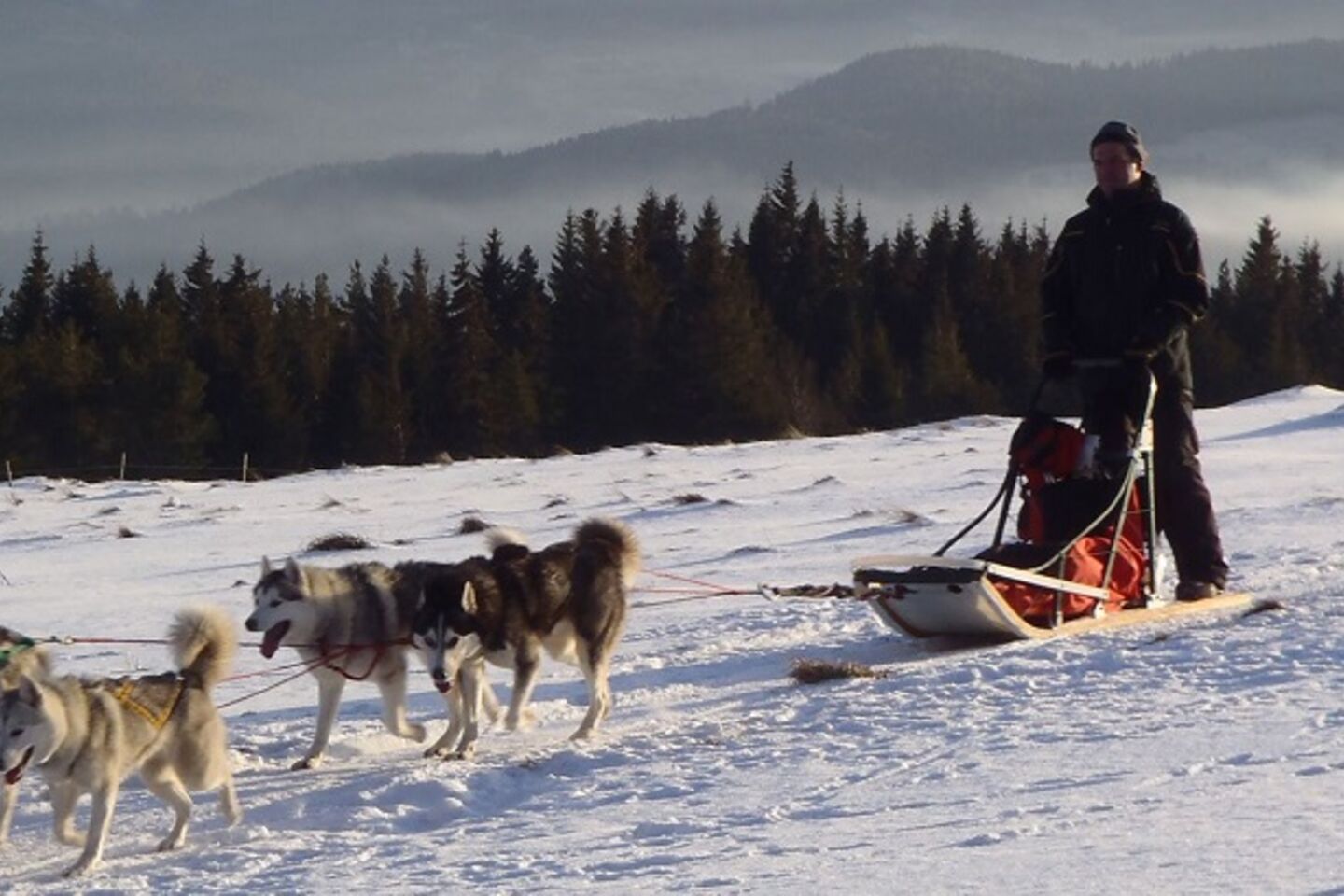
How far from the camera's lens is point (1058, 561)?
25.9 ft

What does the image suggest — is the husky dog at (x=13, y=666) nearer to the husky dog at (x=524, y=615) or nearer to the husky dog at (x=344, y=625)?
the husky dog at (x=344, y=625)

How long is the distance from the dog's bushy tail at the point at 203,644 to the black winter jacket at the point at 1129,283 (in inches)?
158

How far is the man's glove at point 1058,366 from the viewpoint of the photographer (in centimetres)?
841

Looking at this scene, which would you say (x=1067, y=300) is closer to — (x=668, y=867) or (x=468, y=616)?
(x=468, y=616)

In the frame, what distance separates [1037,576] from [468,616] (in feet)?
7.57

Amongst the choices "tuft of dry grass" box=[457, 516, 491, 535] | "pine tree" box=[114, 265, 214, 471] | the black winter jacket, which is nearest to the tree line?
"pine tree" box=[114, 265, 214, 471]

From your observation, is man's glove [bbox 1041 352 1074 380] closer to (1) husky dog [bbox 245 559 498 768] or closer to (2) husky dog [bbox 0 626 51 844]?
(1) husky dog [bbox 245 559 498 768]

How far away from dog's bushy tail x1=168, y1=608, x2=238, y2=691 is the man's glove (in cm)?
390

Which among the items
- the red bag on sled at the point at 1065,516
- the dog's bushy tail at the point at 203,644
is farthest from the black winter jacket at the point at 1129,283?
the dog's bushy tail at the point at 203,644

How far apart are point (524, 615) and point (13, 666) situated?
1.82 m

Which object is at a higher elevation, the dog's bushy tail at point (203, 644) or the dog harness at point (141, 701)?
the dog's bushy tail at point (203, 644)

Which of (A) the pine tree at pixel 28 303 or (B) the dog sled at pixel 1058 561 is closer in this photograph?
(B) the dog sled at pixel 1058 561

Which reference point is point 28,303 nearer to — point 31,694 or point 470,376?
point 470,376

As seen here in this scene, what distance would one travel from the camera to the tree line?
43.8 m
